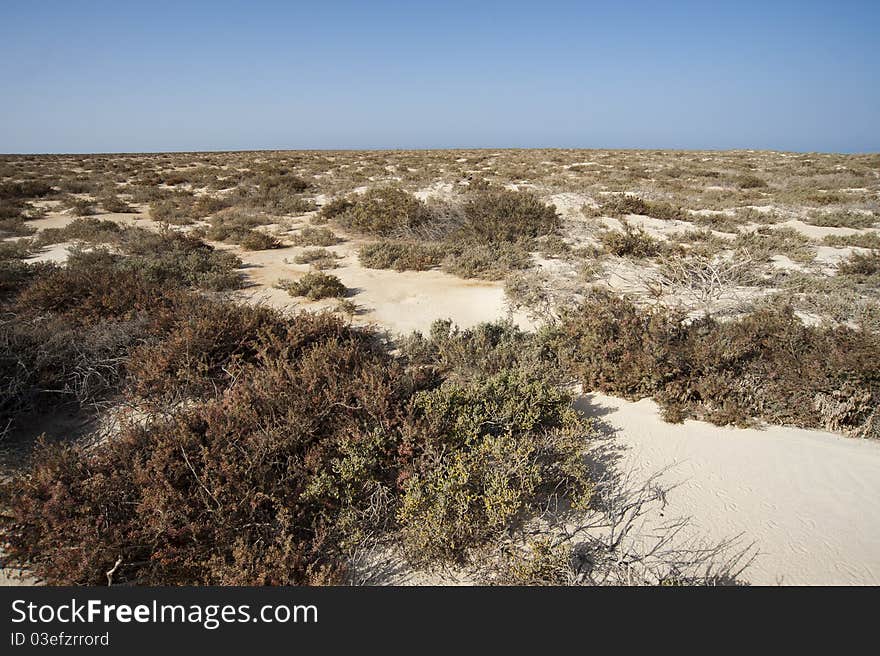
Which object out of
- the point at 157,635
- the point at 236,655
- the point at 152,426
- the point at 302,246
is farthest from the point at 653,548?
the point at 302,246

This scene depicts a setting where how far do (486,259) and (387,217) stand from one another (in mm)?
3795

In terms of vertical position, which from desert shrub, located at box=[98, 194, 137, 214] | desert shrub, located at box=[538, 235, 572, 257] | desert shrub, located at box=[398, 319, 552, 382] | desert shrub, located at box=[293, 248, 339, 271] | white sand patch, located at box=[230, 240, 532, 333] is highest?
desert shrub, located at box=[98, 194, 137, 214]

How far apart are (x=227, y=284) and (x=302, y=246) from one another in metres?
3.62

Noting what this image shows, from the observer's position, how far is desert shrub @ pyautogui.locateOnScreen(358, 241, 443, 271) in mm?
9039

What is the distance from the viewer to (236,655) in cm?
205

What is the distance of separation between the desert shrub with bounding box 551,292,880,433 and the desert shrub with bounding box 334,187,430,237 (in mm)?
7378

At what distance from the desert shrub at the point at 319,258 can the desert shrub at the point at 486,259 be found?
259 cm

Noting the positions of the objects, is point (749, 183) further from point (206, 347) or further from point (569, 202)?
point (206, 347)

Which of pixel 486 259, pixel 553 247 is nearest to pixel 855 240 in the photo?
pixel 553 247

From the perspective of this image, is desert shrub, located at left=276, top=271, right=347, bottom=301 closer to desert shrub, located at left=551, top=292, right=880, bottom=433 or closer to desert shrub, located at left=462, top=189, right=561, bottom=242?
desert shrub, located at left=551, top=292, right=880, bottom=433

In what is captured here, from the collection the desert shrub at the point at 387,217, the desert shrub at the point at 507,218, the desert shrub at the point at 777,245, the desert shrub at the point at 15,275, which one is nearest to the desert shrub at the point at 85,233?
the desert shrub at the point at 15,275

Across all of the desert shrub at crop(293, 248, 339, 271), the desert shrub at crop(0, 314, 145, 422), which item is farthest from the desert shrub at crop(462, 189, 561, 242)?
the desert shrub at crop(0, 314, 145, 422)

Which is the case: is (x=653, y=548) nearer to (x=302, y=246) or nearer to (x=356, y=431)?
(x=356, y=431)

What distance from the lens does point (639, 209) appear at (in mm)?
13508
